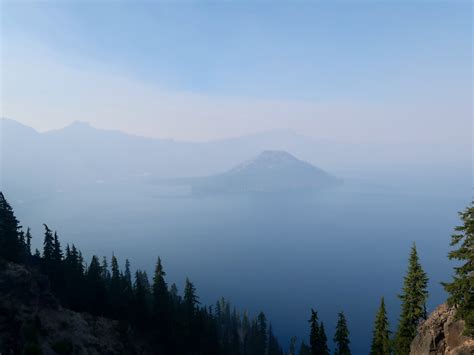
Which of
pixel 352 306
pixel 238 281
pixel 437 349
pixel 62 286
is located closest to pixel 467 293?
pixel 437 349

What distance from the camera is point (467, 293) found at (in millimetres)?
21844

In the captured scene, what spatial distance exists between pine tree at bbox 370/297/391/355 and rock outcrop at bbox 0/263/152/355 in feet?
120

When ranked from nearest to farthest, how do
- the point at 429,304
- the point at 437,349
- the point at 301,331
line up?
the point at 437,349 → the point at 301,331 → the point at 429,304

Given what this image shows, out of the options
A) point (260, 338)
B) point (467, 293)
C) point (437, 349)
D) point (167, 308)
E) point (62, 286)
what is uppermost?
point (467, 293)

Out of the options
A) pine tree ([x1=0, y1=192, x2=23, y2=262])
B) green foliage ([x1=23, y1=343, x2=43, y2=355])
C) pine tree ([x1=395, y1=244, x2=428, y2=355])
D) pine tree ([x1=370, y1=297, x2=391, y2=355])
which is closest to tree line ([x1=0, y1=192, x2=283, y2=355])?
pine tree ([x1=0, y1=192, x2=23, y2=262])

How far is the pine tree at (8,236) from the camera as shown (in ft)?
174

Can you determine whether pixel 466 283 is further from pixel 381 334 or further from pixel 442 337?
pixel 381 334

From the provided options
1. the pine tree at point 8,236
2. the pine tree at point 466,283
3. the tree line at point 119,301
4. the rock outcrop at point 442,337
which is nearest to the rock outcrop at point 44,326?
the tree line at point 119,301

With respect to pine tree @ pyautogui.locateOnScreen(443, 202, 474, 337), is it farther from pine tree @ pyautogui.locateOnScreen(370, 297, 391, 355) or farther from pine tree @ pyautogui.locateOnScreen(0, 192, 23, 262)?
pine tree @ pyautogui.locateOnScreen(0, 192, 23, 262)

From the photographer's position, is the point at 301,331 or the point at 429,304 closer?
the point at 301,331

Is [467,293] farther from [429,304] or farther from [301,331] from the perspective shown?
[429,304]

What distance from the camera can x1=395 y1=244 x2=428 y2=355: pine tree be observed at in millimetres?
31734

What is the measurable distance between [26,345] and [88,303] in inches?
978

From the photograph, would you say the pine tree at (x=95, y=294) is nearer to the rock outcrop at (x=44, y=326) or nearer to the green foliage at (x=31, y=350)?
the rock outcrop at (x=44, y=326)
